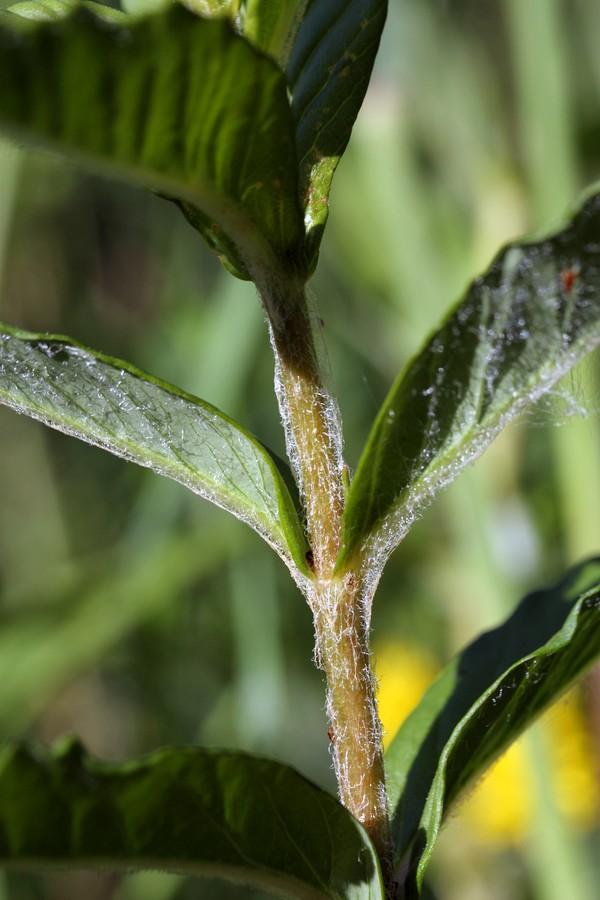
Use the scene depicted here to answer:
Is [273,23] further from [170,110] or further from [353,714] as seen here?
[353,714]

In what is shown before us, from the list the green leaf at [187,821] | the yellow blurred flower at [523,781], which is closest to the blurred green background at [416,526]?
the yellow blurred flower at [523,781]

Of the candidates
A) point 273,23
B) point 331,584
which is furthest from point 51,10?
point 331,584

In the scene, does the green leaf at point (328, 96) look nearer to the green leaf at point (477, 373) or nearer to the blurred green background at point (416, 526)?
the green leaf at point (477, 373)

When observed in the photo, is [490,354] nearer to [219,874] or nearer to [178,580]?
[219,874]

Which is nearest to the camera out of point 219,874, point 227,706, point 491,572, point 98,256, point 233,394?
point 219,874

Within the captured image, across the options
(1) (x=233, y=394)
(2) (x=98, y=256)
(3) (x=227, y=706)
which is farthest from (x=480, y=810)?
(2) (x=98, y=256)

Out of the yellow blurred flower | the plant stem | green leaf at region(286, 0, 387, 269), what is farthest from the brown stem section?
the yellow blurred flower
